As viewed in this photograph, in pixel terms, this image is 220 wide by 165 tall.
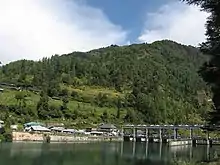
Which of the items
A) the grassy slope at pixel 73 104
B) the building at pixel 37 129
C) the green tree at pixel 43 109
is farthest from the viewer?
the grassy slope at pixel 73 104

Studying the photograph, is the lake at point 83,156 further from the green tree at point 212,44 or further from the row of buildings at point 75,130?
the row of buildings at point 75,130

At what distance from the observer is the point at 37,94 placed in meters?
157

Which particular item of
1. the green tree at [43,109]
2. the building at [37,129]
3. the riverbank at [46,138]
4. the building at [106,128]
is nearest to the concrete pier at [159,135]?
the building at [106,128]

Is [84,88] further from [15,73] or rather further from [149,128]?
[149,128]

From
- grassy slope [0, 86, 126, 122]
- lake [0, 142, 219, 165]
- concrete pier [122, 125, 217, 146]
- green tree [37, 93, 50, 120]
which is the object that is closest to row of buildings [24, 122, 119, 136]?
concrete pier [122, 125, 217, 146]

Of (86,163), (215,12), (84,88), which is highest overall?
(84,88)

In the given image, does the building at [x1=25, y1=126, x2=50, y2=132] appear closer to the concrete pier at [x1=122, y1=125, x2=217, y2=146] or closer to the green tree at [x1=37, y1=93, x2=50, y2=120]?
the green tree at [x1=37, y1=93, x2=50, y2=120]

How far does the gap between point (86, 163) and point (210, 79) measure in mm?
34132

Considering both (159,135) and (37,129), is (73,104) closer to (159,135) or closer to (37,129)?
(159,135)

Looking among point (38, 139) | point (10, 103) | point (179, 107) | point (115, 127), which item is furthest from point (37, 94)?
point (179, 107)

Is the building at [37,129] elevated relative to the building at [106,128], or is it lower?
lower

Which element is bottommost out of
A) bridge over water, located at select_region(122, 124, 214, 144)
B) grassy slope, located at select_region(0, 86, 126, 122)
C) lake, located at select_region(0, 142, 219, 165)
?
lake, located at select_region(0, 142, 219, 165)

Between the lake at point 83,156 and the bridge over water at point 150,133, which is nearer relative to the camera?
the lake at point 83,156

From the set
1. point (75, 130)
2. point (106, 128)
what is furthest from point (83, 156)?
point (106, 128)
